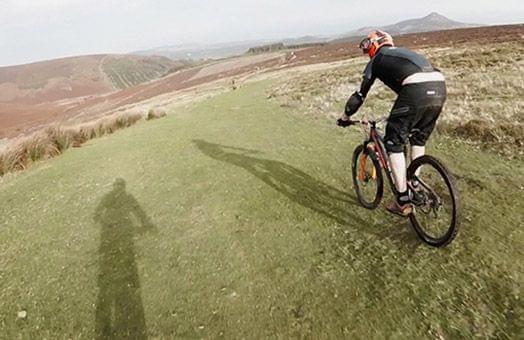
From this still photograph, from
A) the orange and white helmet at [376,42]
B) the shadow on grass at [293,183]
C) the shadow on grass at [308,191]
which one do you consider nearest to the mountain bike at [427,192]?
the shadow on grass at [308,191]

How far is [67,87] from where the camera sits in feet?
480

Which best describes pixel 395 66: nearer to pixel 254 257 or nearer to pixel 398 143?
pixel 398 143

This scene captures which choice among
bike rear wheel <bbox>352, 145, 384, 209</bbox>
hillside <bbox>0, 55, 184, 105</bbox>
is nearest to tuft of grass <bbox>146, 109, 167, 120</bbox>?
bike rear wheel <bbox>352, 145, 384, 209</bbox>

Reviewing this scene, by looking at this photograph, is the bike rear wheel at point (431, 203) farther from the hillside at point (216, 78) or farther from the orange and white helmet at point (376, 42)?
the hillside at point (216, 78)

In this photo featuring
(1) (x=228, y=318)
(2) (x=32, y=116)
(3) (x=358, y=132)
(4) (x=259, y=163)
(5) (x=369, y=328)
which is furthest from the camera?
(2) (x=32, y=116)

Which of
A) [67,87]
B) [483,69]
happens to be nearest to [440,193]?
[483,69]

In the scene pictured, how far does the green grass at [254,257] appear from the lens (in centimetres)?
354

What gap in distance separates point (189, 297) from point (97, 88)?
520ft

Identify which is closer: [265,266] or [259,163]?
[265,266]

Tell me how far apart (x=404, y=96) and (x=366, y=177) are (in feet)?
6.40

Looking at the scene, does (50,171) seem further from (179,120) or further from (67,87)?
(67,87)

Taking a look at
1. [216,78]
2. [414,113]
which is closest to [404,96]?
[414,113]

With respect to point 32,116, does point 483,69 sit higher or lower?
higher

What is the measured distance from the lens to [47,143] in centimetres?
1238
